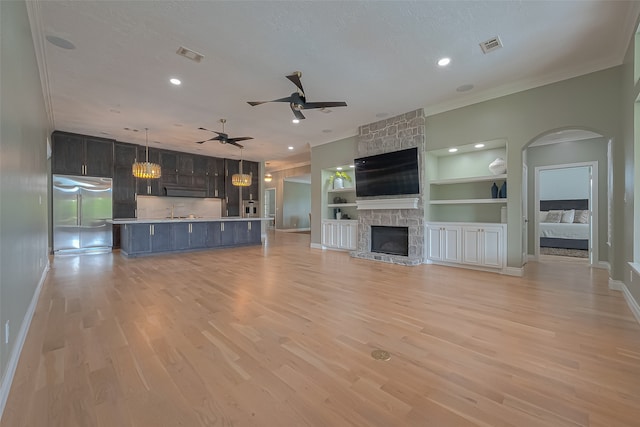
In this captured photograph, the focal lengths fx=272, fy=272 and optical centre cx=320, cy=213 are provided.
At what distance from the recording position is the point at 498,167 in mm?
4973

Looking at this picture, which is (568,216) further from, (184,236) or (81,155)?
(81,155)

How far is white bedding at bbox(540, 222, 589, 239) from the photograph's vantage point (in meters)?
7.02

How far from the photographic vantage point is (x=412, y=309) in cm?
301

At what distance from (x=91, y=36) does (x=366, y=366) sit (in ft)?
14.8

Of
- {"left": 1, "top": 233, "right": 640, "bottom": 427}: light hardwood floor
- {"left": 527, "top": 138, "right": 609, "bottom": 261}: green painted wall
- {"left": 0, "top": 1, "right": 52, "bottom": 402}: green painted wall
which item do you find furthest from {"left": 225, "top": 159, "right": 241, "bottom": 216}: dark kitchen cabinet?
{"left": 527, "top": 138, "right": 609, "bottom": 261}: green painted wall

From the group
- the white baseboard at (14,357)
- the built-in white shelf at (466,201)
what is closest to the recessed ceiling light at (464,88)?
the built-in white shelf at (466,201)

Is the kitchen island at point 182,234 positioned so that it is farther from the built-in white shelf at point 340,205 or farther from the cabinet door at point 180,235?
the built-in white shelf at point 340,205

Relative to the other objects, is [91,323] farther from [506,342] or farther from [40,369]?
[506,342]

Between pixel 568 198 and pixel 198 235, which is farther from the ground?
pixel 568 198

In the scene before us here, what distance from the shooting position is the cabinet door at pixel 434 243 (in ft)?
18.1

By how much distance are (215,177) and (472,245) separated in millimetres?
8500

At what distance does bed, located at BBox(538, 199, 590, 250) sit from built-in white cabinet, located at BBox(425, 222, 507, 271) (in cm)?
374

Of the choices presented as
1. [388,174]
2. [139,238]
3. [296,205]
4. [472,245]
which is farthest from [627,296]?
[296,205]

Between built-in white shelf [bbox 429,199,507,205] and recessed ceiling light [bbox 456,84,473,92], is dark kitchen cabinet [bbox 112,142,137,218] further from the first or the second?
recessed ceiling light [bbox 456,84,473,92]
